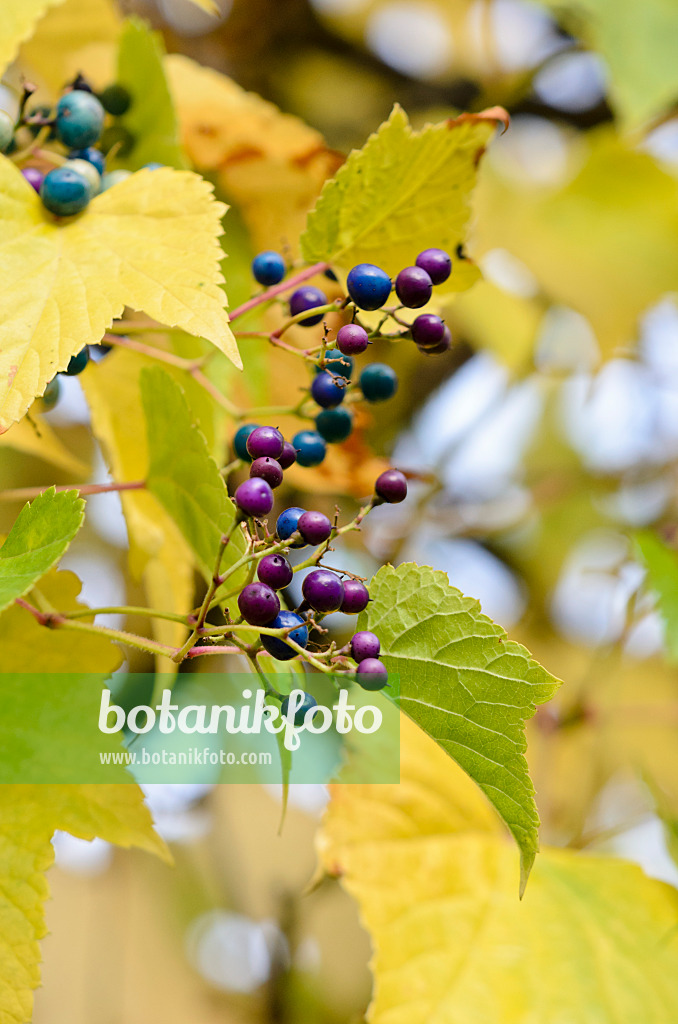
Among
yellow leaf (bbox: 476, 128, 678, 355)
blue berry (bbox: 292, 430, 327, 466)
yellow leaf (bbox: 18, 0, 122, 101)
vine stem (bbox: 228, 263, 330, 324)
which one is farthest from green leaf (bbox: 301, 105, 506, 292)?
yellow leaf (bbox: 476, 128, 678, 355)

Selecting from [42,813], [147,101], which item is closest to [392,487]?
[42,813]

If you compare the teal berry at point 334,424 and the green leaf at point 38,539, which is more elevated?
the teal berry at point 334,424

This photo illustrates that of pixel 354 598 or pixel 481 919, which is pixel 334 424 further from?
pixel 481 919

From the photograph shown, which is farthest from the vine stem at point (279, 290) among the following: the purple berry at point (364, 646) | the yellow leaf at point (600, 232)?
the yellow leaf at point (600, 232)

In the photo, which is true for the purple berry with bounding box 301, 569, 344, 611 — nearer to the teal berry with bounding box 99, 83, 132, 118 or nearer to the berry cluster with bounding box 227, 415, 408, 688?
the berry cluster with bounding box 227, 415, 408, 688

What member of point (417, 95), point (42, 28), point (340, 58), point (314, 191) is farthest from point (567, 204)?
point (42, 28)

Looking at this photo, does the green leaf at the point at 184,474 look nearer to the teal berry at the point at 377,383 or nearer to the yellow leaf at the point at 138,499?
the yellow leaf at the point at 138,499
